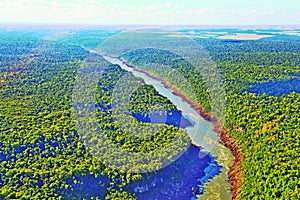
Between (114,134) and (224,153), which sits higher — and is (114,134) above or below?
above

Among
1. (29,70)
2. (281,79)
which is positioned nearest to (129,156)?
(281,79)

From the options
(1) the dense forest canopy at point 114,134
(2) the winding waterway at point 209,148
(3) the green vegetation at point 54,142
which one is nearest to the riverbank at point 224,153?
(2) the winding waterway at point 209,148

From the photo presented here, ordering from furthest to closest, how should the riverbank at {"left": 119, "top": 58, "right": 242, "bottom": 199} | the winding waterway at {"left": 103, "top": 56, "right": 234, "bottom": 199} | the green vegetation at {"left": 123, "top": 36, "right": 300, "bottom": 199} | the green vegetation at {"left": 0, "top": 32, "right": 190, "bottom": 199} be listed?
the riverbank at {"left": 119, "top": 58, "right": 242, "bottom": 199} < the winding waterway at {"left": 103, "top": 56, "right": 234, "bottom": 199} < the green vegetation at {"left": 123, "top": 36, "right": 300, "bottom": 199} < the green vegetation at {"left": 0, "top": 32, "right": 190, "bottom": 199}

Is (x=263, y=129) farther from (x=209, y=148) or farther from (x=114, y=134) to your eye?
(x=114, y=134)

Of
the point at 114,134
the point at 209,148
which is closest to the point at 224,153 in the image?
the point at 209,148

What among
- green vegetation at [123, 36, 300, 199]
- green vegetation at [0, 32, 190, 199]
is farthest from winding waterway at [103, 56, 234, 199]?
green vegetation at [0, 32, 190, 199]

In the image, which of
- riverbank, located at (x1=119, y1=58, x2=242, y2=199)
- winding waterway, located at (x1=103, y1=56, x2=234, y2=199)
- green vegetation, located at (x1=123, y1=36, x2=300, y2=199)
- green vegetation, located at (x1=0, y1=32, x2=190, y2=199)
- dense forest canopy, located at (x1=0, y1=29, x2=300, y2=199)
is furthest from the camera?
riverbank, located at (x1=119, y1=58, x2=242, y2=199)

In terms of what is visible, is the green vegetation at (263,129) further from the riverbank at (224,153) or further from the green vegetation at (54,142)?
the green vegetation at (54,142)

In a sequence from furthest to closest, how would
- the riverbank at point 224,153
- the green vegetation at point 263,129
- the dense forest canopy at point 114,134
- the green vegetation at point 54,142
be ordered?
1. the riverbank at point 224,153
2. the green vegetation at point 263,129
3. the dense forest canopy at point 114,134
4. the green vegetation at point 54,142

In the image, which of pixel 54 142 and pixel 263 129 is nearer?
pixel 54 142

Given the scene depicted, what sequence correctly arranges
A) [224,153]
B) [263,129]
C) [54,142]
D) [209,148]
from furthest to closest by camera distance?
[209,148], [224,153], [263,129], [54,142]

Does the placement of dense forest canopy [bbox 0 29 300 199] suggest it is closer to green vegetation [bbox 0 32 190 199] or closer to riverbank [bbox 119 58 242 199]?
green vegetation [bbox 0 32 190 199]
